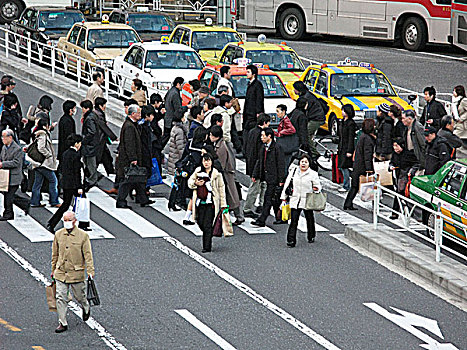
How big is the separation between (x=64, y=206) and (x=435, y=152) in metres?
5.89

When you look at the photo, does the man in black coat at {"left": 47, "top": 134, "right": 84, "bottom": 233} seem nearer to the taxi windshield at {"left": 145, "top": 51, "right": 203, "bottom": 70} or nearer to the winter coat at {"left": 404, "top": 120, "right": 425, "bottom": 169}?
the winter coat at {"left": 404, "top": 120, "right": 425, "bottom": 169}

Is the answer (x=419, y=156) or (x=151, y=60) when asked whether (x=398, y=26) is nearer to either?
(x=151, y=60)

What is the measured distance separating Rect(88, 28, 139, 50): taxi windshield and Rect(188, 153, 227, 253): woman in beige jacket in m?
14.6

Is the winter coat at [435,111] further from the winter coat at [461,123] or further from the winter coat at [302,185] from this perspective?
the winter coat at [302,185]

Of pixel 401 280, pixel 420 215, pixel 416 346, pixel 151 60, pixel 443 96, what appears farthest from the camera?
pixel 443 96

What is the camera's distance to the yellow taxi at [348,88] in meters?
21.4

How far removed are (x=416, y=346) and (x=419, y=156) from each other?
5631 millimetres

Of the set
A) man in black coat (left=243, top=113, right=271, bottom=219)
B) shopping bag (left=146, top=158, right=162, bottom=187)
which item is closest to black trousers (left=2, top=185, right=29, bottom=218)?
shopping bag (left=146, top=158, right=162, bottom=187)

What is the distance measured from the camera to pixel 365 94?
21844 millimetres

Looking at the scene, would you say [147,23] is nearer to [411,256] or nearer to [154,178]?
[154,178]

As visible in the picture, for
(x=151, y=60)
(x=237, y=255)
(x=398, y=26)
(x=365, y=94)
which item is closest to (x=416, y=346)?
(x=237, y=255)

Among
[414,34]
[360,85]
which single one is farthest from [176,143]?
[414,34]

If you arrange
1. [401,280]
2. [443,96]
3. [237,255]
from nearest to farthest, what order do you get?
1. [401,280]
2. [237,255]
3. [443,96]

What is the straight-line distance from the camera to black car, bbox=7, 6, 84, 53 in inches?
1204
